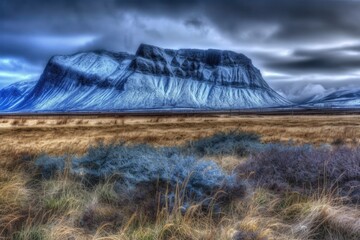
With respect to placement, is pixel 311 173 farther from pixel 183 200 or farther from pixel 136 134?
pixel 136 134

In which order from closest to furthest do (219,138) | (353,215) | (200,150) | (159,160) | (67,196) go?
(353,215)
(67,196)
(159,160)
(200,150)
(219,138)

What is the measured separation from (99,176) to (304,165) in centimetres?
378

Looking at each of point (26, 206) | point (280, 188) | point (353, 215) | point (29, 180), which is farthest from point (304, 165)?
point (29, 180)

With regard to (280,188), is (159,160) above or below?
above

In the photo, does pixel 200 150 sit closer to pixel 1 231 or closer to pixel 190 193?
pixel 190 193

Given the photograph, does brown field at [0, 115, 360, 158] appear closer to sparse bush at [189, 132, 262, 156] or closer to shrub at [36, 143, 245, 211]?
sparse bush at [189, 132, 262, 156]

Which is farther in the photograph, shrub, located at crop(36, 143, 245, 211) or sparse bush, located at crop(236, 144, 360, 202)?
sparse bush, located at crop(236, 144, 360, 202)

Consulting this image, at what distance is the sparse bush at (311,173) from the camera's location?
651 centimetres

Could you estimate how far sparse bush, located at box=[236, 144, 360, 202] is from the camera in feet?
21.4

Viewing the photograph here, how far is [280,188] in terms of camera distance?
21.9 feet

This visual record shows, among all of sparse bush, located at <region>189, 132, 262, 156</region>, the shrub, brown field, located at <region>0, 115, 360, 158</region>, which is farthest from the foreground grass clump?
brown field, located at <region>0, 115, 360, 158</region>

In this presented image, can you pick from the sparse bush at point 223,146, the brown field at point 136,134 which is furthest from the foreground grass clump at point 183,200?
the brown field at point 136,134

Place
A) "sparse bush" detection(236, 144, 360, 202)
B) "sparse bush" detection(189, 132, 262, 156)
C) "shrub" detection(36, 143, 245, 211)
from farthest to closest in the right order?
"sparse bush" detection(189, 132, 262, 156) < "sparse bush" detection(236, 144, 360, 202) < "shrub" detection(36, 143, 245, 211)

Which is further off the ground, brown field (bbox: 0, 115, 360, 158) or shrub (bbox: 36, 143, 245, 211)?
shrub (bbox: 36, 143, 245, 211)
